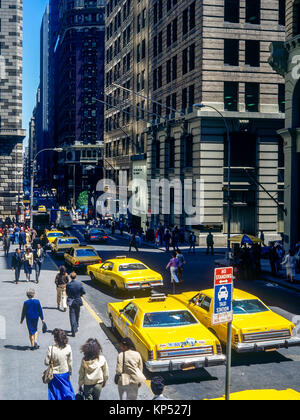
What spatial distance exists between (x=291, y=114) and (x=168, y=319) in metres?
20.1

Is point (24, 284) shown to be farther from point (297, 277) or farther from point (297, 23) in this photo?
point (297, 23)

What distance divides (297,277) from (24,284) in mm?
12844

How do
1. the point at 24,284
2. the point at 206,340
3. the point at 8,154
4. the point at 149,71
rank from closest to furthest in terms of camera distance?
1. the point at 206,340
2. the point at 24,284
3. the point at 8,154
4. the point at 149,71

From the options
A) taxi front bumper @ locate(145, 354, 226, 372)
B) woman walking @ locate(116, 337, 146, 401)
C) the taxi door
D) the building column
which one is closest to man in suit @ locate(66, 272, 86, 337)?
the taxi door

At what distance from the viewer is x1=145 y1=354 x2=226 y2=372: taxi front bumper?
11.3m

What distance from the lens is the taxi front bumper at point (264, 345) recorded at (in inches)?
497

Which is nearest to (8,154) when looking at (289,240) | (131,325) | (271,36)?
(271,36)

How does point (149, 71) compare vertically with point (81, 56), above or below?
below

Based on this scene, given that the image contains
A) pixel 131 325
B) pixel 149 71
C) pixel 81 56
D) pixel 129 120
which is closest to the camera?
pixel 131 325

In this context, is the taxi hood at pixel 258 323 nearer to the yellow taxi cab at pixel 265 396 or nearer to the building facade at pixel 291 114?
the yellow taxi cab at pixel 265 396

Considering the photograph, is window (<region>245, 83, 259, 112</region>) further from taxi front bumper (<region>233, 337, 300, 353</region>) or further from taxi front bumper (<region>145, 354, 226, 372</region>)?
taxi front bumper (<region>145, 354, 226, 372</region>)

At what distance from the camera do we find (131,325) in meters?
13.0

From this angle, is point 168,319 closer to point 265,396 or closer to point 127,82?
point 265,396

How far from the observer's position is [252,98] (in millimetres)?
42094
